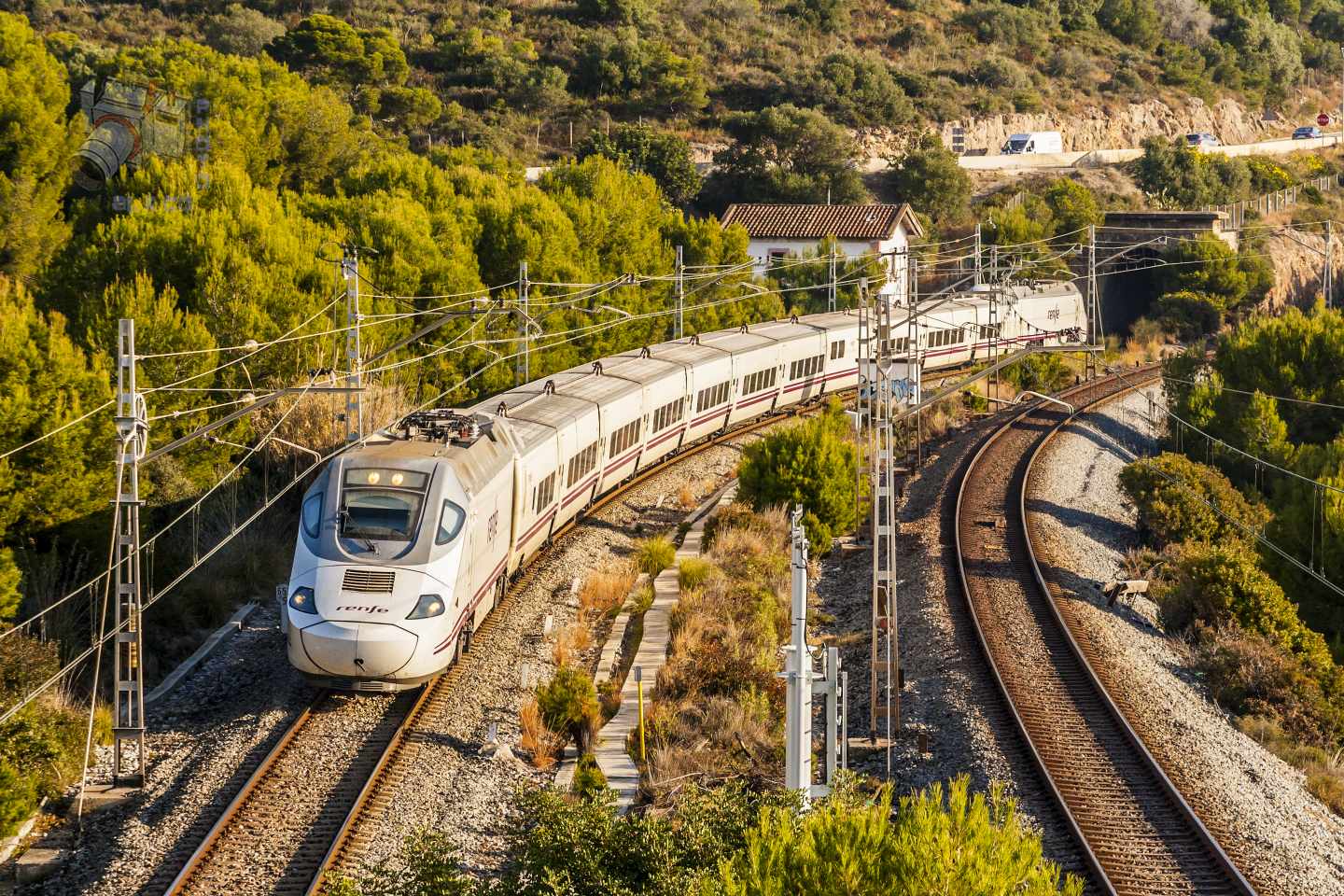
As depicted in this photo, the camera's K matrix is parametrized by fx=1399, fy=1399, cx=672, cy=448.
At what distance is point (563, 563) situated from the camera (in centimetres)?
2639

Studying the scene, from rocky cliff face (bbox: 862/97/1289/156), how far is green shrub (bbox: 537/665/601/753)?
86.3 metres

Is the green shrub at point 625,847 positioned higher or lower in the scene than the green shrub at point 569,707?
higher

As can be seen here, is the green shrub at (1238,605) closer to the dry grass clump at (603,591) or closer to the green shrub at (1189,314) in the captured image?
the dry grass clump at (603,591)

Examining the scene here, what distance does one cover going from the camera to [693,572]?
83.6 feet

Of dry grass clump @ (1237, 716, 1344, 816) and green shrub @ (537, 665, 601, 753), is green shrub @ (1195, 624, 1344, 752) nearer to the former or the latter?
dry grass clump @ (1237, 716, 1344, 816)

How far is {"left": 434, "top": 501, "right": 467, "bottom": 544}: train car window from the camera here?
59.4ft

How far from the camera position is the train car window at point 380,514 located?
59.0 feet

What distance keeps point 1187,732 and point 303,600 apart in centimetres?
1232

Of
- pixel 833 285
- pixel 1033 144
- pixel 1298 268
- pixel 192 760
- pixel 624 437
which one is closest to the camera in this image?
pixel 192 760

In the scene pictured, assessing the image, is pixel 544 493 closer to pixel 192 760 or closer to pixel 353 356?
pixel 353 356

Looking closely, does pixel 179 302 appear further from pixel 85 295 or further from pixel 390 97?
pixel 390 97

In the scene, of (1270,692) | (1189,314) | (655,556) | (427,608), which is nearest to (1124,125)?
(1189,314)

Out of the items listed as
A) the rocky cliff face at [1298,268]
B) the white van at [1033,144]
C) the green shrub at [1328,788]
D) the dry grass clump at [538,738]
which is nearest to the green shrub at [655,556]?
the dry grass clump at [538,738]

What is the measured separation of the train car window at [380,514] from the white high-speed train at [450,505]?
0.02 meters
